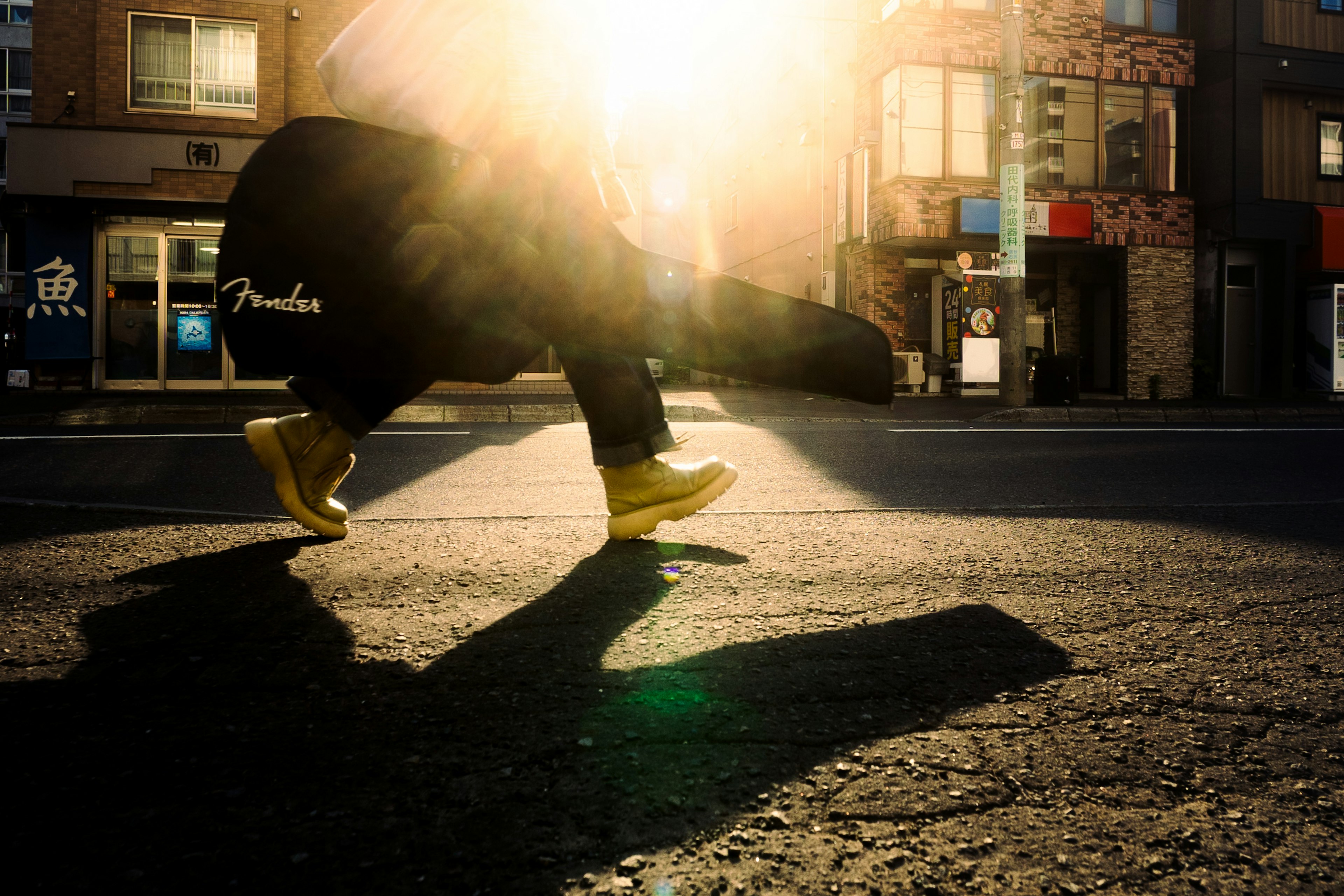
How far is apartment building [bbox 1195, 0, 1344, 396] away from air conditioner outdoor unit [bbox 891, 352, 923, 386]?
5.82 metres

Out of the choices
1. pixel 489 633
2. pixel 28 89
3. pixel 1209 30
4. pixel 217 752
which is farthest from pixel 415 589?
pixel 28 89

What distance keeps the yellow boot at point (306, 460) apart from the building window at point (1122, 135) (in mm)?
18626

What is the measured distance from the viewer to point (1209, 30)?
1773 centimetres

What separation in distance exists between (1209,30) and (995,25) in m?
4.84

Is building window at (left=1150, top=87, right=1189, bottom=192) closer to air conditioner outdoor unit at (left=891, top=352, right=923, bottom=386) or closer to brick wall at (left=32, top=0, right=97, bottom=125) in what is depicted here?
air conditioner outdoor unit at (left=891, top=352, right=923, bottom=386)

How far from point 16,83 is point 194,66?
2926 centimetres

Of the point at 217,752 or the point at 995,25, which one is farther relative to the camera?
the point at 995,25

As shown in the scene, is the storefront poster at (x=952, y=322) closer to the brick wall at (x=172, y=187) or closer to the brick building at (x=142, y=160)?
the brick building at (x=142, y=160)

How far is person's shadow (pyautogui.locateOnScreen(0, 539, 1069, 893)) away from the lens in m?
0.71

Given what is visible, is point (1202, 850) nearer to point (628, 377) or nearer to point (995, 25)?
point (628, 377)

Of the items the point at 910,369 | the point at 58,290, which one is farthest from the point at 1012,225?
the point at 58,290

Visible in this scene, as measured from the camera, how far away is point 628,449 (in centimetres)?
214

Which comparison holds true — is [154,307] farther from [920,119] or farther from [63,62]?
[920,119]

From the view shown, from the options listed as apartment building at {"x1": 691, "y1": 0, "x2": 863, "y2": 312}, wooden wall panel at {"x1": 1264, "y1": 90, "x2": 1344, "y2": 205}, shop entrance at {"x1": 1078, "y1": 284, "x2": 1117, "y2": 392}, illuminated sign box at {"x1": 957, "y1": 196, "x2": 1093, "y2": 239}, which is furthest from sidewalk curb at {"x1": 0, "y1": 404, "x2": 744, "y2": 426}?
wooden wall panel at {"x1": 1264, "y1": 90, "x2": 1344, "y2": 205}
